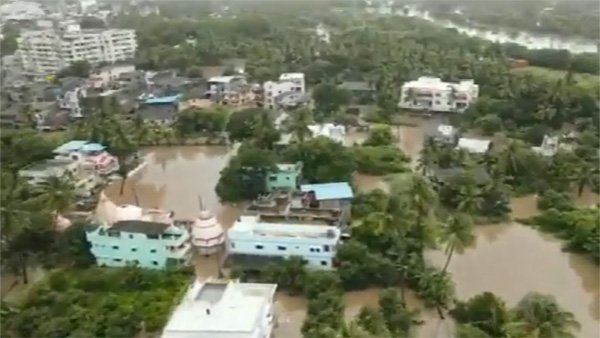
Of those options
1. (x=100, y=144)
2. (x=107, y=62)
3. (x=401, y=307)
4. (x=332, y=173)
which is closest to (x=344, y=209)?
(x=332, y=173)

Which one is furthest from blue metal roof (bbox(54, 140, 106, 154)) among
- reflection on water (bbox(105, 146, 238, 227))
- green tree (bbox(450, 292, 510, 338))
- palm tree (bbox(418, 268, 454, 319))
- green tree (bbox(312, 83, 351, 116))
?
green tree (bbox(450, 292, 510, 338))

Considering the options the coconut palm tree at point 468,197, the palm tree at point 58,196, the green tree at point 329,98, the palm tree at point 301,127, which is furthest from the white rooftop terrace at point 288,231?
the green tree at point 329,98

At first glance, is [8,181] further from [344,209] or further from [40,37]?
[40,37]

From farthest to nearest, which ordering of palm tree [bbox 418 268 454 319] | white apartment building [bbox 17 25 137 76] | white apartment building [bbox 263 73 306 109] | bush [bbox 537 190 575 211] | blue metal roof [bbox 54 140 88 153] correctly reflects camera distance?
1. white apartment building [bbox 17 25 137 76]
2. white apartment building [bbox 263 73 306 109]
3. blue metal roof [bbox 54 140 88 153]
4. bush [bbox 537 190 575 211]
5. palm tree [bbox 418 268 454 319]

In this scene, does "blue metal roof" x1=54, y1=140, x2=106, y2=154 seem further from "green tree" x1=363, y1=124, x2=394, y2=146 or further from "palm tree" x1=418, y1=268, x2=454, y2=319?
"palm tree" x1=418, y1=268, x2=454, y2=319

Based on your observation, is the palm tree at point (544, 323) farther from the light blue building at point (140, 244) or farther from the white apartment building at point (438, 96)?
the white apartment building at point (438, 96)

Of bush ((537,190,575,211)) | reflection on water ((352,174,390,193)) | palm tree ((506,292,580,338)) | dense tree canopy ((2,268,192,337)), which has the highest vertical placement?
palm tree ((506,292,580,338))
